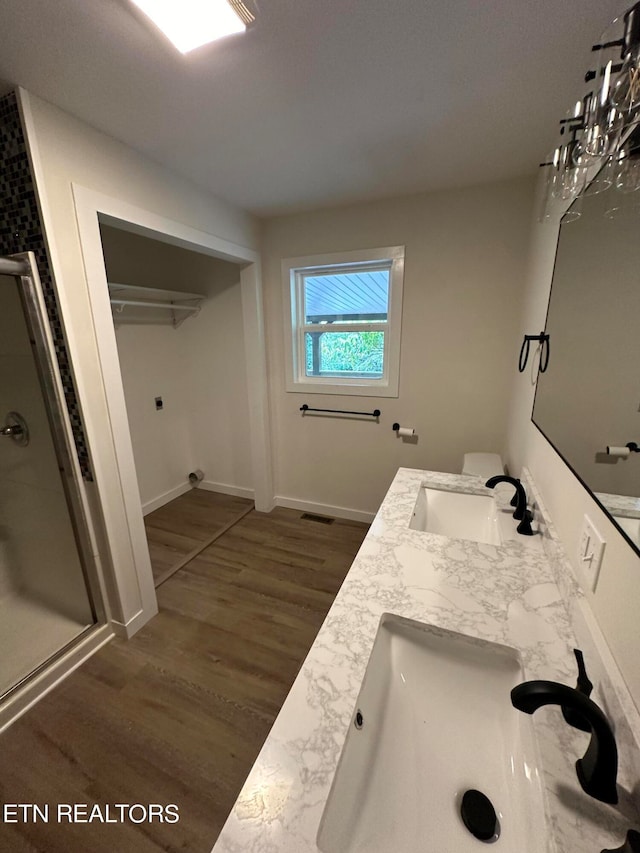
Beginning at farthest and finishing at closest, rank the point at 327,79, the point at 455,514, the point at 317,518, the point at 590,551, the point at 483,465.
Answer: the point at 317,518, the point at 483,465, the point at 455,514, the point at 327,79, the point at 590,551

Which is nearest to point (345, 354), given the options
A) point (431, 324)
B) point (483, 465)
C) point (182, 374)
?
point (431, 324)

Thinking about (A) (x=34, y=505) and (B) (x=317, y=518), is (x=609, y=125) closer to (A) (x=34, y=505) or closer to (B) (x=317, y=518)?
(A) (x=34, y=505)

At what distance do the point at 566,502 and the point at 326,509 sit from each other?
2.18 meters

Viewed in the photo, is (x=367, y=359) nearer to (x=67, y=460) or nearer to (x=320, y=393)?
(x=320, y=393)

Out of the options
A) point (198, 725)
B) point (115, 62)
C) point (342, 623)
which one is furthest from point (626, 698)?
point (115, 62)

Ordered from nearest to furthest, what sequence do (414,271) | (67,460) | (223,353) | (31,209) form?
(31,209)
(67,460)
(414,271)
(223,353)

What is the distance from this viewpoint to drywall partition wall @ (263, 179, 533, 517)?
2.08 m

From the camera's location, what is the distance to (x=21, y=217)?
134 centimetres

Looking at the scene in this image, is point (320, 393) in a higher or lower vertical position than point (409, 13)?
lower

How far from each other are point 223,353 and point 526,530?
267 cm

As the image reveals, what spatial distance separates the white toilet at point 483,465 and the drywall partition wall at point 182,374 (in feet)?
6.37

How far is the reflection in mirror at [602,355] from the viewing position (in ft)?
2.31

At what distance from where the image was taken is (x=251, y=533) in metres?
2.76

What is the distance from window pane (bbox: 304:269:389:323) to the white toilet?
118 cm
